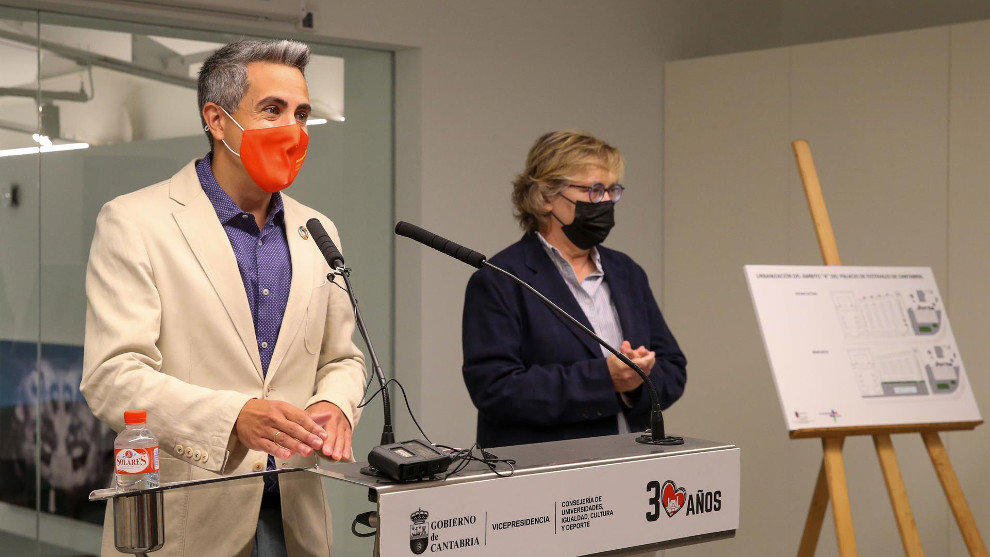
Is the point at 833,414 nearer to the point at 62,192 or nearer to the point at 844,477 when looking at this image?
the point at 844,477

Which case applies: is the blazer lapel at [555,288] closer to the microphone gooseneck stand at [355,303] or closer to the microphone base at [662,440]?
the microphone base at [662,440]

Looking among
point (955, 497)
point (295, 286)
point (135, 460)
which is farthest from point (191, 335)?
point (955, 497)

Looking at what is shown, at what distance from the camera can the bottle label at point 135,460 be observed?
139 cm

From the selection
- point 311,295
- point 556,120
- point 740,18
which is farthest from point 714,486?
point 740,18

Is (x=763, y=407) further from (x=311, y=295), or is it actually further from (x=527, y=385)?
(x=311, y=295)

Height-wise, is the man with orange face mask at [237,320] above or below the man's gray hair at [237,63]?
below

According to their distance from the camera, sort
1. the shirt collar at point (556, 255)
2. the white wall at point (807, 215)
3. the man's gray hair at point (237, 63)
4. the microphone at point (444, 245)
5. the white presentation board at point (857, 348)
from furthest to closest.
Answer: the white wall at point (807, 215) → the white presentation board at point (857, 348) → the shirt collar at point (556, 255) → the man's gray hair at point (237, 63) → the microphone at point (444, 245)

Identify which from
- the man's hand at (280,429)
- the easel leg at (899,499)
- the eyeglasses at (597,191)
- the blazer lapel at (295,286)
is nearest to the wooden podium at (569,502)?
the man's hand at (280,429)

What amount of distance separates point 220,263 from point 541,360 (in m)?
0.97

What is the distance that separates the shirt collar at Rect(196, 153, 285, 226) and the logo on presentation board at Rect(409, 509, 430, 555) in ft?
2.58

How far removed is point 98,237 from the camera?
1.83m

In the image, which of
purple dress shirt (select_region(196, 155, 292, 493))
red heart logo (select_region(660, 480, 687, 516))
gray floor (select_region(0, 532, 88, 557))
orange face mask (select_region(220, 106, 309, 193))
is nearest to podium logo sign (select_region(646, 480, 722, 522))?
red heart logo (select_region(660, 480, 687, 516))

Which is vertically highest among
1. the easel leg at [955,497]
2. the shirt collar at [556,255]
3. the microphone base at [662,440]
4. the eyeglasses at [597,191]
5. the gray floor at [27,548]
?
the eyeglasses at [597,191]

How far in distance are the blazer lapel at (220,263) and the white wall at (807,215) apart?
123 inches
